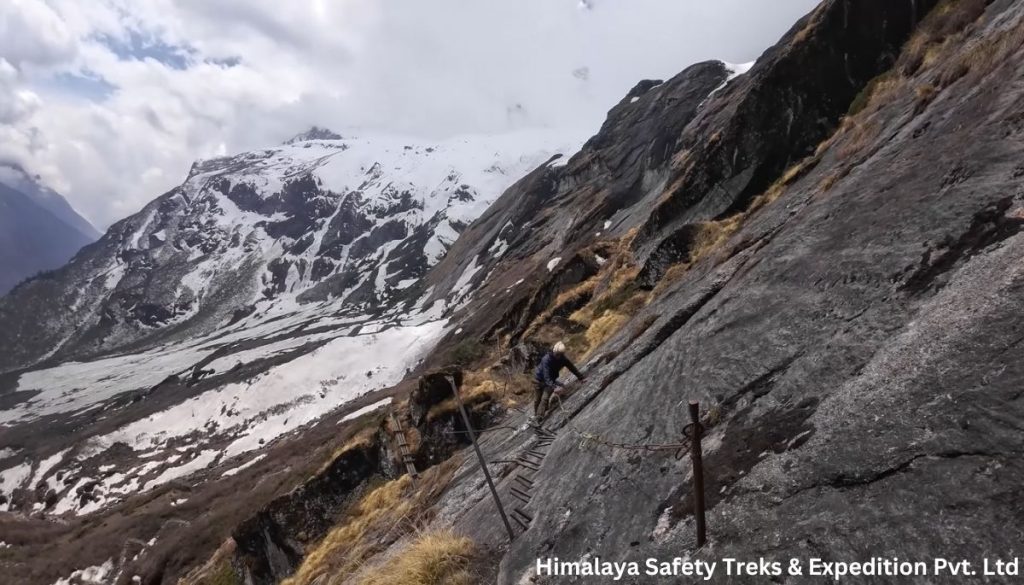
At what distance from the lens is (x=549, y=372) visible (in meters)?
13.5

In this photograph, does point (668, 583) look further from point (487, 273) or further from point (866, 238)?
point (487, 273)

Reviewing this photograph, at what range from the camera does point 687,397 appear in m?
8.32

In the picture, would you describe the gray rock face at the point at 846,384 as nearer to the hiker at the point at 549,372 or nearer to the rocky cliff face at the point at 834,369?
the rocky cliff face at the point at 834,369

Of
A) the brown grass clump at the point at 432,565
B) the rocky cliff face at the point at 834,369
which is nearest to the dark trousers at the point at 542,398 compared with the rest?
the rocky cliff face at the point at 834,369

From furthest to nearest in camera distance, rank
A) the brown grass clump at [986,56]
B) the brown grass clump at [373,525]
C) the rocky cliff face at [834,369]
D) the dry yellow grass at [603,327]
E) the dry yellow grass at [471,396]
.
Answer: the dry yellow grass at [471,396] < the dry yellow grass at [603,327] < the brown grass clump at [373,525] < the brown grass clump at [986,56] < the rocky cliff face at [834,369]

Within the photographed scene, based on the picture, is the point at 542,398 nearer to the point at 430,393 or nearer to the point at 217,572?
the point at 430,393

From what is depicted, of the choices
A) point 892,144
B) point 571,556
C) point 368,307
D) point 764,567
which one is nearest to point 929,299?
point 764,567

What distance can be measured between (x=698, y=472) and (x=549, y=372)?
27.8 ft

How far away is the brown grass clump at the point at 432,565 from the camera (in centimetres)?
777

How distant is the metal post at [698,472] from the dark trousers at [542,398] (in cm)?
795

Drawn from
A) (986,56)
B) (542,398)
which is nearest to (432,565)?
(542,398)

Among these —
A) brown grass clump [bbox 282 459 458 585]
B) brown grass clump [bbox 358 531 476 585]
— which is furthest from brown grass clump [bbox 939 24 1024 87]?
brown grass clump [bbox 282 459 458 585]

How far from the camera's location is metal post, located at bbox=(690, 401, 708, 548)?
4.87m

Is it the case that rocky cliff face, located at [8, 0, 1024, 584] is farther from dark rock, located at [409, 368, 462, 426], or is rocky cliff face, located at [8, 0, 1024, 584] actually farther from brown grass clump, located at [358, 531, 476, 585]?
dark rock, located at [409, 368, 462, 426]
